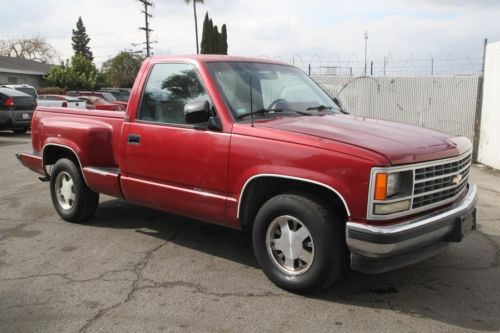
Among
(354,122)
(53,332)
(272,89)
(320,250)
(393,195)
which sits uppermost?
(272,89)

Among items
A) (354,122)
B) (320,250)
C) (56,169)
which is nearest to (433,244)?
(320,250)

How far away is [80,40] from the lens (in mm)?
87688

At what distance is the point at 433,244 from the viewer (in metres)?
3.82

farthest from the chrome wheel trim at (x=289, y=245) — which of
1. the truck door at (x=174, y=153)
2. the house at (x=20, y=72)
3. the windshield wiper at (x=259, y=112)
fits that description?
the house at (x=20, y=72)

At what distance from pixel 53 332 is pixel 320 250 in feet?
6.51

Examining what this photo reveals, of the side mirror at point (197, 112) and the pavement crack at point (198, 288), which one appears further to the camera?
the side mirror at point (197, 112)

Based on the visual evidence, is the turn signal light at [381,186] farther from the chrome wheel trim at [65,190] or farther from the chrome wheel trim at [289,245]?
the chrome wheel trim at [65,190]

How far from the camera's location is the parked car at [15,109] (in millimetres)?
16688

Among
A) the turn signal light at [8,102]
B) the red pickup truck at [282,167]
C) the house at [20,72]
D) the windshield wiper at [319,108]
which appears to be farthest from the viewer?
the house at [20,72]

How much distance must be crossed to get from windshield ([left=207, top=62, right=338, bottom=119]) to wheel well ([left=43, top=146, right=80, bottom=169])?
2.47 m

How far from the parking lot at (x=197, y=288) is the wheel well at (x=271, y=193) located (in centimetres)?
60

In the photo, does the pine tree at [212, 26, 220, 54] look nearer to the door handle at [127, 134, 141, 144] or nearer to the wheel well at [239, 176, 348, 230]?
the door handle at [127, 134, 141, 144]

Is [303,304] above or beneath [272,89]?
beneath

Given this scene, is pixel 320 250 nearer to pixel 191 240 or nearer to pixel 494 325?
pixel 494 325
